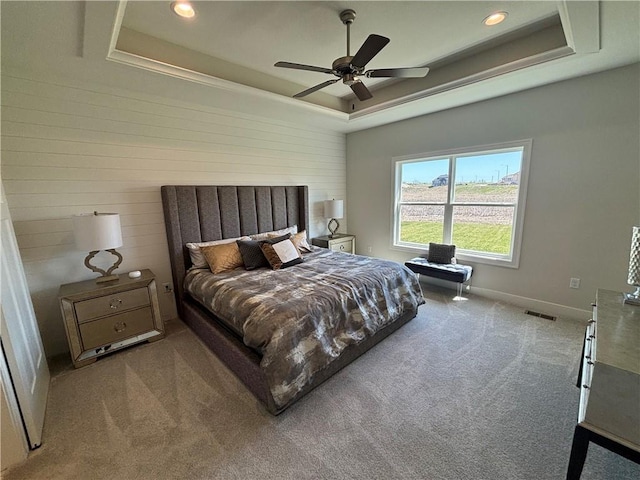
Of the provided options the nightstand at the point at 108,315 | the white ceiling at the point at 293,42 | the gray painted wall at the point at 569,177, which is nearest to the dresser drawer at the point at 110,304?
the nightstand at the point at 108,315

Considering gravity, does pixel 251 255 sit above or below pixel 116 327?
above

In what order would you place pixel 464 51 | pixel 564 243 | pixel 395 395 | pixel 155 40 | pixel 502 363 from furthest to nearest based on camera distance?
pixel 564 243, pixel 464 51, pixel 155 40, pixel 502 363, pixel 395 395

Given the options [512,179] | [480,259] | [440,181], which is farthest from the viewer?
[440,181]

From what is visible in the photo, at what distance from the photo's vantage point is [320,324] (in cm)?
203

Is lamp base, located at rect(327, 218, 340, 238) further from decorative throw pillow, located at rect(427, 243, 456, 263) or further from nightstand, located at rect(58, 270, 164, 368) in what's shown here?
nightstand, located at rect(58, 270, 164, 368)

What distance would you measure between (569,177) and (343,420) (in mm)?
3492

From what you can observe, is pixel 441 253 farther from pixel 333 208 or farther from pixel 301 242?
pixel 301 242

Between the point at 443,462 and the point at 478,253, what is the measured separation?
119 inches

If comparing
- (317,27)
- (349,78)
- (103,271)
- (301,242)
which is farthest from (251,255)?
(317,27)

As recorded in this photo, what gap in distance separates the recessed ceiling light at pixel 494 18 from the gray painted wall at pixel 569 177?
1.17 m

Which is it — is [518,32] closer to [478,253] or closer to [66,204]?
[478,253]

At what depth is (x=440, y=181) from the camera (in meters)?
4.09

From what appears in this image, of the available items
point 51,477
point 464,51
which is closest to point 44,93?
point 51,477

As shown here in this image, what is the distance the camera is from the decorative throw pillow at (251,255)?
120 inches
